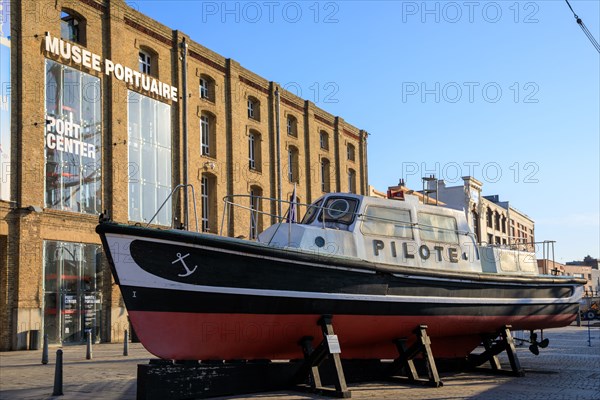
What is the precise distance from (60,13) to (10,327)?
40.3 ft

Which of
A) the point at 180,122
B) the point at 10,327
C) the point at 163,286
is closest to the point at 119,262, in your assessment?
the point at 163,286

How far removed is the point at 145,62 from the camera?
102ft

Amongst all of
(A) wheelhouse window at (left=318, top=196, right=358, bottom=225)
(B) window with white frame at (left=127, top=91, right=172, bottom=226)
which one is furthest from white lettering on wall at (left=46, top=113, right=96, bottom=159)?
(A) wheelhouse window at (left=318, top=196, right=358, bottom=225)

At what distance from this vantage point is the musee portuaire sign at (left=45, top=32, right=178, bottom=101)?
84.2 ft

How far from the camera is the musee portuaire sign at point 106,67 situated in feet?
84.2

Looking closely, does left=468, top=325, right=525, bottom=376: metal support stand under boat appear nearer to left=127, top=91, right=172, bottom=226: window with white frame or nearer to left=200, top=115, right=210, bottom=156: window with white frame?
left=127, top=91, right=172, bottom=226: window with white frame

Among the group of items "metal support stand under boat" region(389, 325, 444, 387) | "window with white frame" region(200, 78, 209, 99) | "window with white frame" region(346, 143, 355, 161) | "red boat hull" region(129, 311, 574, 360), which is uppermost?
"window with white frame" region(200, 78, 209, 99)

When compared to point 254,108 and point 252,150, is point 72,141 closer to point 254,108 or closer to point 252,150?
point 252,150

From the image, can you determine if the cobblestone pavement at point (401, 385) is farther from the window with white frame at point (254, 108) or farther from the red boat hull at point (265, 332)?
the window with white frame at point (254, 108)

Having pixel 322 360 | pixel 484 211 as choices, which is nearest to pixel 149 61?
pixel 322 360

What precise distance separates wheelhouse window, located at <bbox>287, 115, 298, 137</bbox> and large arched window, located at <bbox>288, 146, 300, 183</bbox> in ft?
3.20

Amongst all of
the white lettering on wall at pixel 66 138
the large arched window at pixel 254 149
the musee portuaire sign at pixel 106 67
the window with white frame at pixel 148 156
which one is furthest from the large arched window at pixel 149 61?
the large arched window at pixel 254 149

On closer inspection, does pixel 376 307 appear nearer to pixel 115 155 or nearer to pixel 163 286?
pixel 163 286

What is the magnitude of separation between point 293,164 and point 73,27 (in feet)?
56.5
